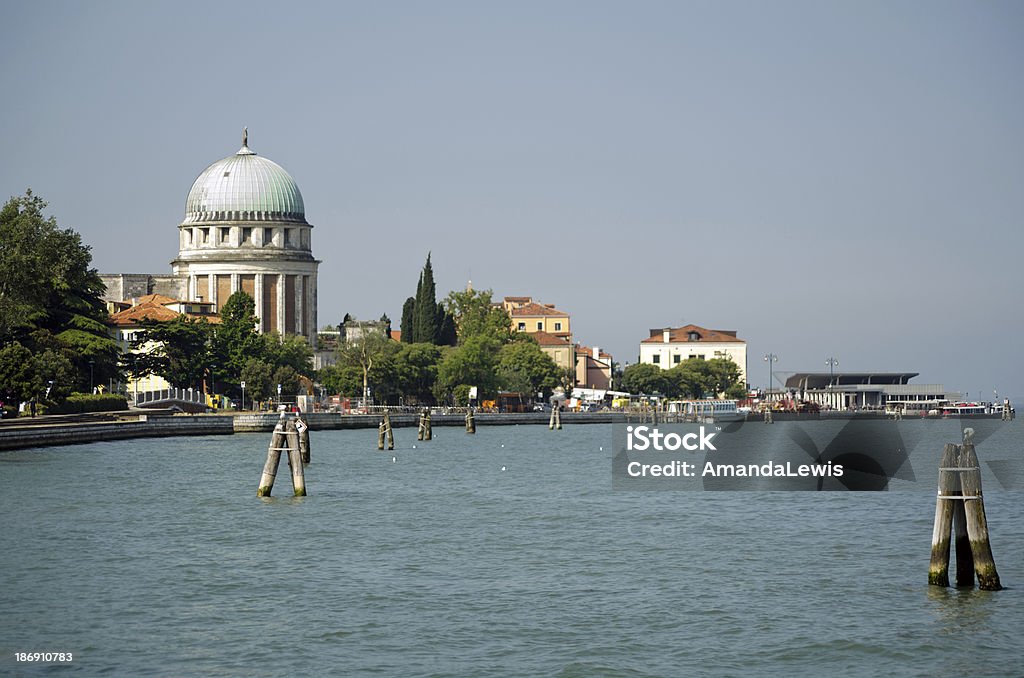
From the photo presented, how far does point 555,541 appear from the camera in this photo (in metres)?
28.0

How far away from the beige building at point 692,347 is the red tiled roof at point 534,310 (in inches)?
647

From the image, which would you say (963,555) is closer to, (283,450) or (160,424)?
(283,450)

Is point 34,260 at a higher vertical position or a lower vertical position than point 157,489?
higher

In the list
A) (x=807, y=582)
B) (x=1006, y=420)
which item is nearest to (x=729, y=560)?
(x=807, y=582)

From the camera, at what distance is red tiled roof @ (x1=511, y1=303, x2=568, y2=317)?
561ft

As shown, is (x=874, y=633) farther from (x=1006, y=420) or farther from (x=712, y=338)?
(x=712, y=338)

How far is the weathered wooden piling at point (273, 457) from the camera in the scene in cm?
3475

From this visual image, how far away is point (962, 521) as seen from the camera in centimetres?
2000

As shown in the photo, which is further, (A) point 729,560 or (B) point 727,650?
(A) point 729,560

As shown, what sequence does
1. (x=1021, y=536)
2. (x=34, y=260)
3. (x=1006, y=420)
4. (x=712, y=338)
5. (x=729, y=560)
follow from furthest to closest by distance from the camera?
(x=712, y=338), (x=1006, y=420), (x=34, y=260), (x=1021, y=536), (x=729, y=560)

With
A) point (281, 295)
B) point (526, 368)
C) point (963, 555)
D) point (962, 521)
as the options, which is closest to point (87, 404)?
point (963, 555)

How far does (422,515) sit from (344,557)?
25.0 ft

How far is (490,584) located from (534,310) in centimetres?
15050

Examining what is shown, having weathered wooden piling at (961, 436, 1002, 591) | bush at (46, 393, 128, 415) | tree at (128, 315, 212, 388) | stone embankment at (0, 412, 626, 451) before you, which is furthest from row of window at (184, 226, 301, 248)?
weathered wooden piling at (961, 436, 1002, 591)
